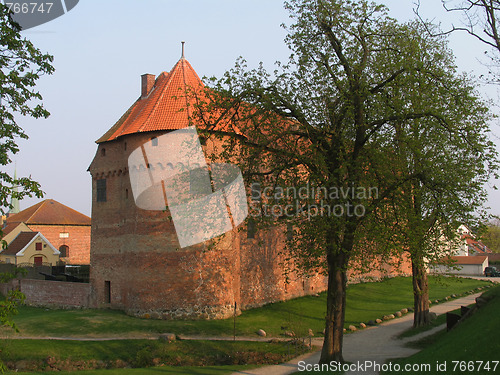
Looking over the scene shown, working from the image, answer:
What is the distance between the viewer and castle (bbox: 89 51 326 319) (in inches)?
886

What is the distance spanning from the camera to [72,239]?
51188mm

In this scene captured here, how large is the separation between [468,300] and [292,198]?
19.8 m

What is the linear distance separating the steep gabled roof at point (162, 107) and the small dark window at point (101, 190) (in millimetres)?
2263

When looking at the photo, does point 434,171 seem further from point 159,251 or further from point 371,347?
point 159,251

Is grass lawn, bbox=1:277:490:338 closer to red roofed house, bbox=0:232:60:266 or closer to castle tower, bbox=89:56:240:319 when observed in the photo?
castle tower, bbox=89:56:240:319

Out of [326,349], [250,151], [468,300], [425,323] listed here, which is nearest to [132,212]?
[250,151]

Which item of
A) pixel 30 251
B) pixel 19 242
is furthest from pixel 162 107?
pixel 19 242

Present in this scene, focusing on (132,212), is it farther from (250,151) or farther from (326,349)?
(326,349)

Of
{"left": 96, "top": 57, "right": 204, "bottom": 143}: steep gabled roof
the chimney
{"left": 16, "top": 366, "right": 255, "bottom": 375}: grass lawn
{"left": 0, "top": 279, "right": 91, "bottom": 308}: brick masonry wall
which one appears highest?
the chimney

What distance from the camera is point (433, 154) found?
16.1 m

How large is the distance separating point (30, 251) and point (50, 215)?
7.70 m

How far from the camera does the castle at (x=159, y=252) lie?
22.5m

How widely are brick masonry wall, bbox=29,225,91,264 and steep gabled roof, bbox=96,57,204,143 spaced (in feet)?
87.1

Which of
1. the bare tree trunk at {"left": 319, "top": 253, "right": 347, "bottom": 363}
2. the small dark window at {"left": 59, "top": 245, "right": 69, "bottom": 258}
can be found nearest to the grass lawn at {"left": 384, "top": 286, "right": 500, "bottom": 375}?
the bare tree trunk at {"left": 319, "top": 253, "right": 347, "bottom": 363}
